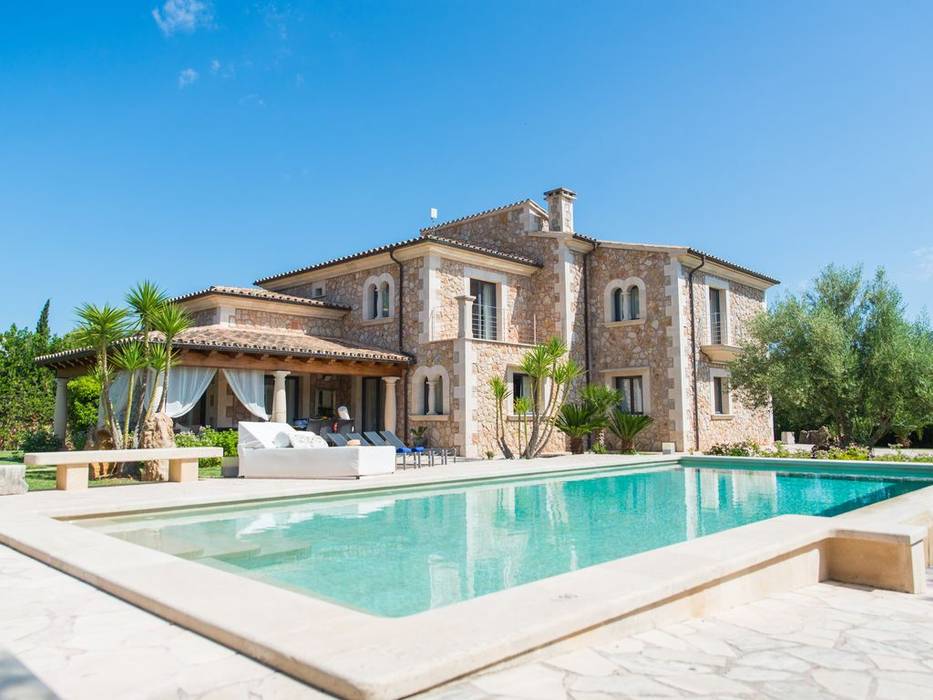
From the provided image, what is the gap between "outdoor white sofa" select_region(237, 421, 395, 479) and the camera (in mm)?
11344

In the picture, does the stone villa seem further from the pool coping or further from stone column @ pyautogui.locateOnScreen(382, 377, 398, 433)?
the pool coping

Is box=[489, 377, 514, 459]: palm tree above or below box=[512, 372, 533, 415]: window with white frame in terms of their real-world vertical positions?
below

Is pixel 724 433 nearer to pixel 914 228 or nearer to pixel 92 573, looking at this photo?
pixel 914 228

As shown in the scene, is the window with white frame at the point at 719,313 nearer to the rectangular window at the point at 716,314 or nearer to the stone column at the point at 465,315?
the rectangular window at the point at 716,314

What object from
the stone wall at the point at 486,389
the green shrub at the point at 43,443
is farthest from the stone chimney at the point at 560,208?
the green shrub at the point at 43,443

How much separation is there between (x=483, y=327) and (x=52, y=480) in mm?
11418

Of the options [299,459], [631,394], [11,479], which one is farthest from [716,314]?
[11,479]

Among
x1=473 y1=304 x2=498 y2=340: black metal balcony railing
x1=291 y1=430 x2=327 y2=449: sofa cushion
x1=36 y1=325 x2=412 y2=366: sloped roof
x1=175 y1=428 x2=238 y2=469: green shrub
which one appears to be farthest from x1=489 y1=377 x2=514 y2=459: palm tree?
x1=175 y1=428 x2=238 y2=469: green shrub

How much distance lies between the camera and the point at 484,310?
1956cm

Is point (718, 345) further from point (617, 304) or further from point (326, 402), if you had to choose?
Result: point (326, 402)

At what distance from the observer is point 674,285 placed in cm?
1898

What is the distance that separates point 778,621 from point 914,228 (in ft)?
43.8

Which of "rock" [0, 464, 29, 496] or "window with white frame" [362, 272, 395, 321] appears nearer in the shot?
"rock" [0, 464, 29, 496]

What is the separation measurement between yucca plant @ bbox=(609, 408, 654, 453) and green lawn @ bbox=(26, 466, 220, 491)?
1054 cm
